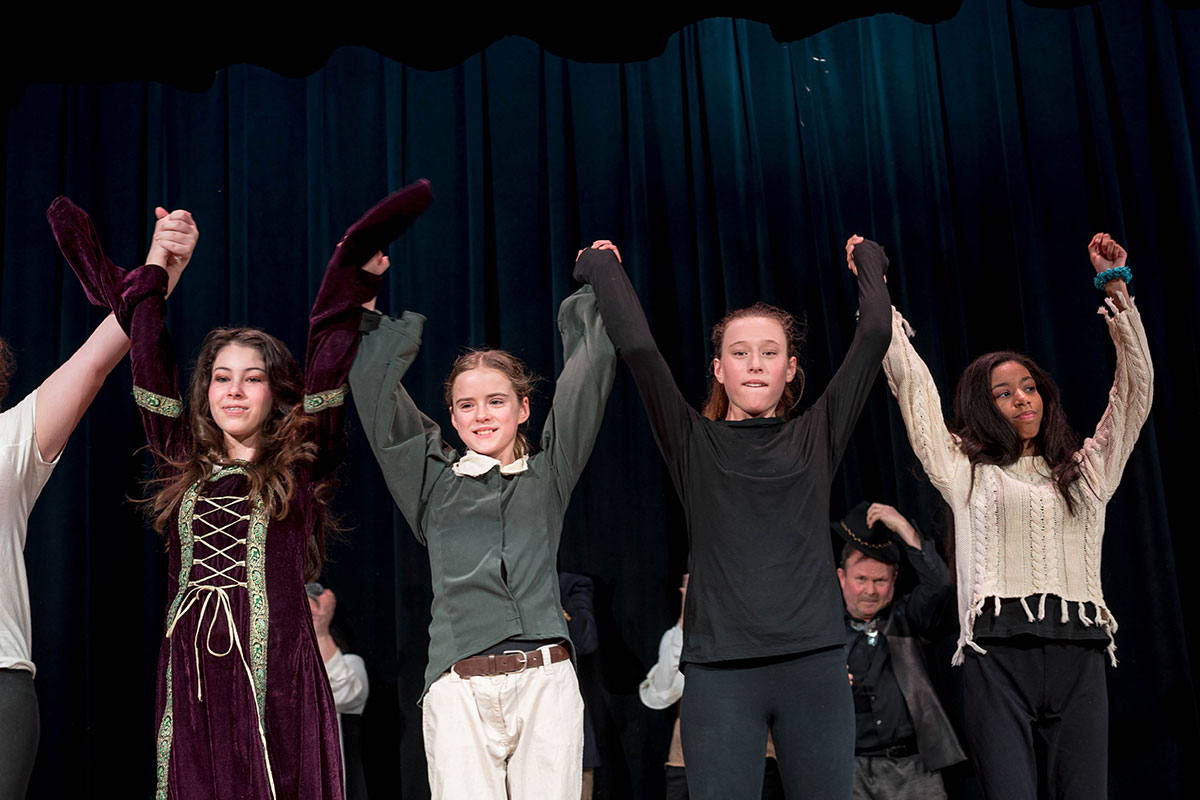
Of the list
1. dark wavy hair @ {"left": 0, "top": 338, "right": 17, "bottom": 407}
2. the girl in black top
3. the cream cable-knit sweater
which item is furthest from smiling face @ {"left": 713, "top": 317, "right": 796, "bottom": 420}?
dark wavy hair @ {"left": 0, "top": 338, "right": 17, "bottom": 407}

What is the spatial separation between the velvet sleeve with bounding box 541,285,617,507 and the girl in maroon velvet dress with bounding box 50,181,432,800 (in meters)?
0.47

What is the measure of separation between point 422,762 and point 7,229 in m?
2.38

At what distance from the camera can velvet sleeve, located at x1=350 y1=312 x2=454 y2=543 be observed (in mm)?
2412

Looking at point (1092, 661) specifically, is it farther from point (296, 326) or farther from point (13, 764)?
point (296, 326)

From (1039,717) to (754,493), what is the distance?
96 cm

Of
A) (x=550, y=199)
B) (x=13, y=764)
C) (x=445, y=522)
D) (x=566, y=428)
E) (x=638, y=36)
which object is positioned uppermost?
(x=638, y=36)

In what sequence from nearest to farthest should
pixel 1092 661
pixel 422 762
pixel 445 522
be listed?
pixel 445 522, pixel 1092 661, pixel 422 762

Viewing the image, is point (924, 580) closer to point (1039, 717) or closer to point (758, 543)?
point (1039, 717)

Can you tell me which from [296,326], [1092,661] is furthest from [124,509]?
[1092,661]

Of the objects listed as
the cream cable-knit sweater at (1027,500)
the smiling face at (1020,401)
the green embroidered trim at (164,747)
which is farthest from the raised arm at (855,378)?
the green embroidered trim at (164,747)

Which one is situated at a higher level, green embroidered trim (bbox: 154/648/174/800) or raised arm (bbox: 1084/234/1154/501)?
raised arm (bbox: 1084/234/1154/501)

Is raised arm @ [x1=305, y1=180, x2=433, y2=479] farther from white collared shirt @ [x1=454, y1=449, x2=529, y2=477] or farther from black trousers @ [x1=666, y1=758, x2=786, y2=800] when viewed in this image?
black trousers @ [x1=666, y1=758, x2=786, y2=800]

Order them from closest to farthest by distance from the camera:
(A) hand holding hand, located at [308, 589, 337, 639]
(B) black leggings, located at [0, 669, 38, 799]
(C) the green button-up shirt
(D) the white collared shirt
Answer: (B) black leggings, located at [0, 669, 38, 799], (C) the green button-up shirt, (D) the white collared shirt, (A) hand holding hand, located at [308, 589, 337, 639]

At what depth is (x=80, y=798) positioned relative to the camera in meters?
3.64
